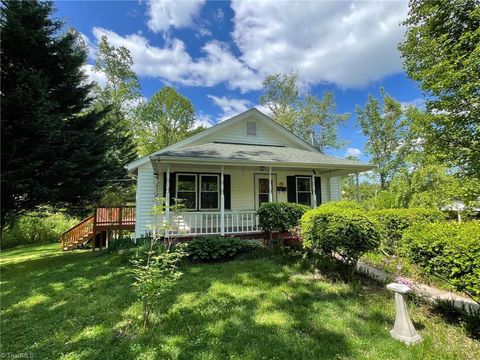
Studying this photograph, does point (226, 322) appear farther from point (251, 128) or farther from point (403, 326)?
point (251, 128)

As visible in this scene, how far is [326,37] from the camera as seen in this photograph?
10.8 metres

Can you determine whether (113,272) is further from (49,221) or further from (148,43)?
(49,221)

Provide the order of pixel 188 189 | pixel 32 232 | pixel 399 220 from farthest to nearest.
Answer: pixel 32 232 → pixel 188 189 → pixel 399 220

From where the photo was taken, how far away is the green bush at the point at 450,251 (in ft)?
11.0

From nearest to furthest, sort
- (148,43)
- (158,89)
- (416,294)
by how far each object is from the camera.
Answer: 1. (416,294)
2. (148,43)
3. (158,89)

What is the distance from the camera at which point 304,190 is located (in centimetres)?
1226

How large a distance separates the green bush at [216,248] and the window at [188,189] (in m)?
2.82

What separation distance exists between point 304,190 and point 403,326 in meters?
8.98

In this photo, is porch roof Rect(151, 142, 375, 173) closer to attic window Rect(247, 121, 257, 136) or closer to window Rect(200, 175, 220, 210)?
window Rect(200, 175, 220, 210)

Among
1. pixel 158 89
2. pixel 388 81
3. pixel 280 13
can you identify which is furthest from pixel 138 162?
pixel 388 81

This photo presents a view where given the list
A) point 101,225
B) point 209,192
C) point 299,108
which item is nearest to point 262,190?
point 209,192

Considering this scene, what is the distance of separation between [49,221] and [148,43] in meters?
15.7

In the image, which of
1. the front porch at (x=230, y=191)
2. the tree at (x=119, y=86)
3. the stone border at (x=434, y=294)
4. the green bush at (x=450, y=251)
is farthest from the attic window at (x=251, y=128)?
the tree at (x=119, y=86)

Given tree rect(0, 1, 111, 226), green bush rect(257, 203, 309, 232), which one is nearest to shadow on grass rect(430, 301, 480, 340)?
green bush rect(257, 203, 309, 232)
